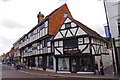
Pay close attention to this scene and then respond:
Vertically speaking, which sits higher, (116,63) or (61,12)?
(61,12)

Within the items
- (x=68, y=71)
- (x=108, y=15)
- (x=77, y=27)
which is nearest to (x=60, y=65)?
(x=68, y=71)

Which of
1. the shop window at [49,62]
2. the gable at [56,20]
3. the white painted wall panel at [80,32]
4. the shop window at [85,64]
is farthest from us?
the gable at [56,20]

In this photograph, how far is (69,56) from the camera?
16.1m

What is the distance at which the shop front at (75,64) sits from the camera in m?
14.8

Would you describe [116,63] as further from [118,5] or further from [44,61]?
[44,61]

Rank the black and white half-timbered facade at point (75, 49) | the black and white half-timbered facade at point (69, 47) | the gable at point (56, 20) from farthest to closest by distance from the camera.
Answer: the gable at point (56, 20) < the black and white half-timbered facade at point (69, 47) < the black and white half-timbered facade at point (75, 49)

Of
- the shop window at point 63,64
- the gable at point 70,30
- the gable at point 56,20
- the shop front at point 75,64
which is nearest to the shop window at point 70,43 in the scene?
the gable at point 70,30

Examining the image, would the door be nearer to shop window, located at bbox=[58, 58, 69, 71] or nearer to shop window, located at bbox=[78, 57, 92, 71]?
shop window, located at bbox=[78, 57, 92, 71]

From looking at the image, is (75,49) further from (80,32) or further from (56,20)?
(56,20)

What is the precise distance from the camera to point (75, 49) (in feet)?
51.4

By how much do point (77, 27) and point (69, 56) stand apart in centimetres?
425

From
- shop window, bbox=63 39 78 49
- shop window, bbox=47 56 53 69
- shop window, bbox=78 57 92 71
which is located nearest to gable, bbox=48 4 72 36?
shop window, bbox=63 39 78 49

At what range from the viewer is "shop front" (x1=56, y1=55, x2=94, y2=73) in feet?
48.5

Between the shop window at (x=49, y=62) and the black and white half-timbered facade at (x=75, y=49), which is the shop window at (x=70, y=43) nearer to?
the black and white half-timbered facade at (x=75, y=49)
